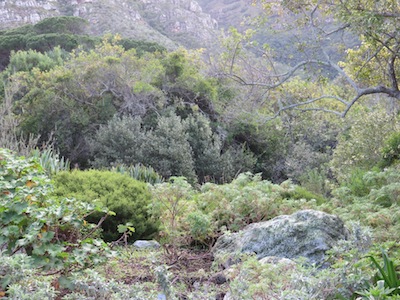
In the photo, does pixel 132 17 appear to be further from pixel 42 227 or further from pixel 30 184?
pixel 42 227

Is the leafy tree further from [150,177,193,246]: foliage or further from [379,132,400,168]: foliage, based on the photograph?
[150,177,193,246]: foliage

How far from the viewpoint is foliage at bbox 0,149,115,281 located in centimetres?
278

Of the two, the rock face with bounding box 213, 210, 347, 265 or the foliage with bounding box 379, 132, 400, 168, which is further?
the foliage with bounding box 379, 132, 400, 168

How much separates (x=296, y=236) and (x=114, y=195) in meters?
2.77

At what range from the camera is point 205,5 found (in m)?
53.9

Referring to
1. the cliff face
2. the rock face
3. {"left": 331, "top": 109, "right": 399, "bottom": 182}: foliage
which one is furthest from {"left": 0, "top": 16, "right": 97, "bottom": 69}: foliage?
the rock face

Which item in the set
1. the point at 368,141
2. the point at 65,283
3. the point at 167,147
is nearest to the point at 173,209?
the point at 65,283

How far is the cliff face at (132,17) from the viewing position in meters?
38.8

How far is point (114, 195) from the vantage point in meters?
5.84

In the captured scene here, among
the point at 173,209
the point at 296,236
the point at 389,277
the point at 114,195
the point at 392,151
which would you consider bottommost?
the point at 114,195

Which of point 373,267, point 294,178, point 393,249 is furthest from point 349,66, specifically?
point 373,267

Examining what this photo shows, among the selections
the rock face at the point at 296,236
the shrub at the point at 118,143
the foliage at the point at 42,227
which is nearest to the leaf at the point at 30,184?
the foliage at the point at 42,227

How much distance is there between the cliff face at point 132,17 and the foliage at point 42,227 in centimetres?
3348

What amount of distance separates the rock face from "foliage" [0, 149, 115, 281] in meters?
1.49
